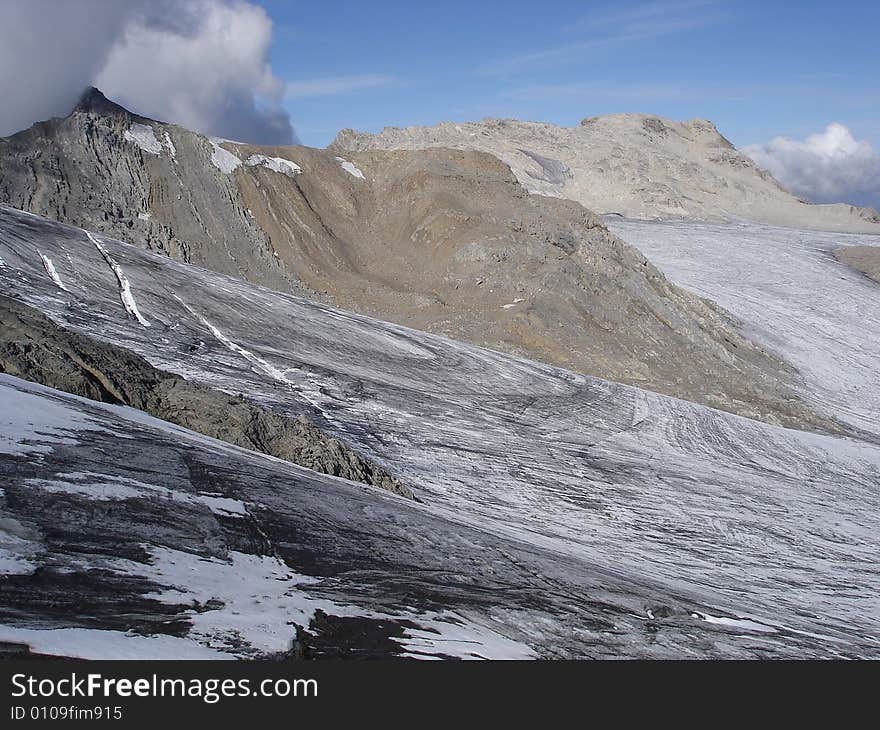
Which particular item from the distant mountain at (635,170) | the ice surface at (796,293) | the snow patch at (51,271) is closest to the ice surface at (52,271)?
the snow patch at (51,271)

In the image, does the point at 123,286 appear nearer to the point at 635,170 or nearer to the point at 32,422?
the point at 32,422

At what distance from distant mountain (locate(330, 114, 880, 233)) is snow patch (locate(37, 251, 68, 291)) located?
50922 millimetres

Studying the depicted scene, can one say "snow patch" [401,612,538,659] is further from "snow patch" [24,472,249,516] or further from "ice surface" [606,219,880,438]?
"ice surface" [606,219,880,438]

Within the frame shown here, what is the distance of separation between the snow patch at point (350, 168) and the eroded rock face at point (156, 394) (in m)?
26.9

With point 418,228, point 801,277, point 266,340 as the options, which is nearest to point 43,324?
point 266,340

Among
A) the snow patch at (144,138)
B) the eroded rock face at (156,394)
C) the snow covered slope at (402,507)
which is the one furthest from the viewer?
the snow patch at (144,138)

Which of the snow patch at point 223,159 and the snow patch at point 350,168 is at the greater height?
the snow patch at point 350,168

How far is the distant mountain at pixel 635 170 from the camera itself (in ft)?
239

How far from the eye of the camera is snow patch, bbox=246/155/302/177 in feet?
112

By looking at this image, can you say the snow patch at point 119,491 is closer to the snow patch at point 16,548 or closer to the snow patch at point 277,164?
the snow patch at point 16,548

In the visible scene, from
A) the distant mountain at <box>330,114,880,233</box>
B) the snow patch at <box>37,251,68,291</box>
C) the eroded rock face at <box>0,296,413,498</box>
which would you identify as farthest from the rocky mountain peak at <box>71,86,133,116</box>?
the distant mountain at <box>330,114,880,233</box>

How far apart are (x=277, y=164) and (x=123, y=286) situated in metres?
18.5

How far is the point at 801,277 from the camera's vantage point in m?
49.9

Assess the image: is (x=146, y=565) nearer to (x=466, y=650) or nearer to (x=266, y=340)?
(x=466, y=650)
